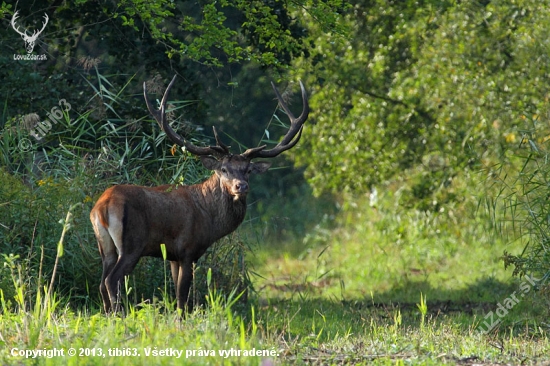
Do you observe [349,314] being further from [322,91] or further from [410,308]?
[322,91]

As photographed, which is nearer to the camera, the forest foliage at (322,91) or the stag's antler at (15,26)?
the forest foliage at (322,91)

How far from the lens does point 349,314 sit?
10875 mm

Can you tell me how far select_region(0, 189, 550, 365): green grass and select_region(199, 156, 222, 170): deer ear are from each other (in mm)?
1453

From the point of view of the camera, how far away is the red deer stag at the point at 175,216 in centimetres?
852

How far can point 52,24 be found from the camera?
40.6 feet

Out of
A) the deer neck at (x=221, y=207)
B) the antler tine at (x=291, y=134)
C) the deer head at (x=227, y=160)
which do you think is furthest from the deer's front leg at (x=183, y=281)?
the antler tine at (x=291, y=134)

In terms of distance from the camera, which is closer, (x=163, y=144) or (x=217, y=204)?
(x=217, y=204)

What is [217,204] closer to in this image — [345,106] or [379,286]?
[379,286]

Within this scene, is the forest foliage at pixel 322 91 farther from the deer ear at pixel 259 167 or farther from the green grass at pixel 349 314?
the deer ear at pixel 259 167

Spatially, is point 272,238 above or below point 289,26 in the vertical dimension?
below

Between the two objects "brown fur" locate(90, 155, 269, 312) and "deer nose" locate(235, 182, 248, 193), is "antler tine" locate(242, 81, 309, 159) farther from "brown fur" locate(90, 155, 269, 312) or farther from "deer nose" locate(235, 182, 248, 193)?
"deer nose" locate(235, 182, 248, 193)

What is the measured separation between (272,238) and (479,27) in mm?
6972

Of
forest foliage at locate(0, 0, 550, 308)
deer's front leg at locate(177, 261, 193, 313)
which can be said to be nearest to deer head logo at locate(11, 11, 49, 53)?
forest foliage at locate(0, 0, 550, 308)

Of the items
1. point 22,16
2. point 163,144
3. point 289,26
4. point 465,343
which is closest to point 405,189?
point 289,26
